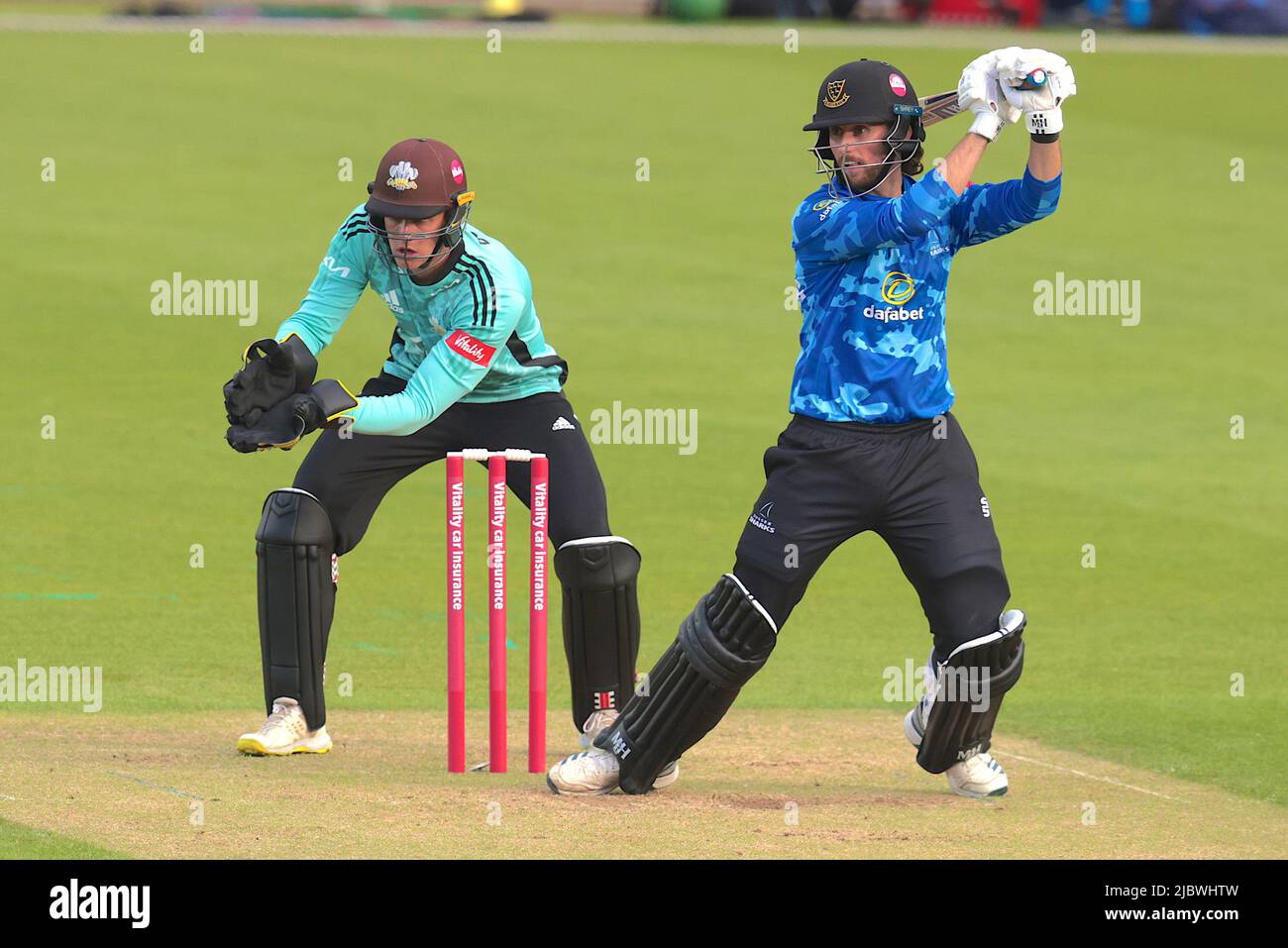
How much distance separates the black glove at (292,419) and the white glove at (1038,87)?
7.68 feet

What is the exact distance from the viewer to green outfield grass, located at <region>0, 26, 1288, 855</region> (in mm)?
10602

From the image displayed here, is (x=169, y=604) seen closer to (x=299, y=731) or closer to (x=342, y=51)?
(x=299, y=731)

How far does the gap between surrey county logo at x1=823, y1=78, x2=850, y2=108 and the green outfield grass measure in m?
2.74

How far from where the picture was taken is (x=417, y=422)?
26.5 ft

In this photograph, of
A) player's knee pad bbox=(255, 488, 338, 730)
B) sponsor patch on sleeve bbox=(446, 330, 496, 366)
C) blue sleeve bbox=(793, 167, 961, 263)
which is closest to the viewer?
blue sleeve bbox=(793, 167, 961, 263)

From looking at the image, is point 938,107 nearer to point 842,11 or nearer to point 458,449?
point 458,449

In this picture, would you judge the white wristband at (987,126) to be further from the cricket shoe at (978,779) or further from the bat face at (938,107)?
the cricket shoe at (978,779)

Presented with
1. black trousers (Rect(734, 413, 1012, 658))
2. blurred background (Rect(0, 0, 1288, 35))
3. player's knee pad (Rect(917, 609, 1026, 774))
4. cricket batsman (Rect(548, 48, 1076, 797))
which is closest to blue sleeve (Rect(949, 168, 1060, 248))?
cricket batsman (Rect(548, 48, 1076, 797))

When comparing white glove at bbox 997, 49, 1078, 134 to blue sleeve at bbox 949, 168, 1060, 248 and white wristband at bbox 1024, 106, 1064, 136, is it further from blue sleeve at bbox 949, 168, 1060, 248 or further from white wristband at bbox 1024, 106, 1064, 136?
blue sleeve at bbox 949, 168, 1060, 248

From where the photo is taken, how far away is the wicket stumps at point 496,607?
7992 mm

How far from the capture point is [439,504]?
45.5ft

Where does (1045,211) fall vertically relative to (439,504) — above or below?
above

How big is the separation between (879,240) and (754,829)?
1.88 m

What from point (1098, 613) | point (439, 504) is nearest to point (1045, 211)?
point (1098, 613)
